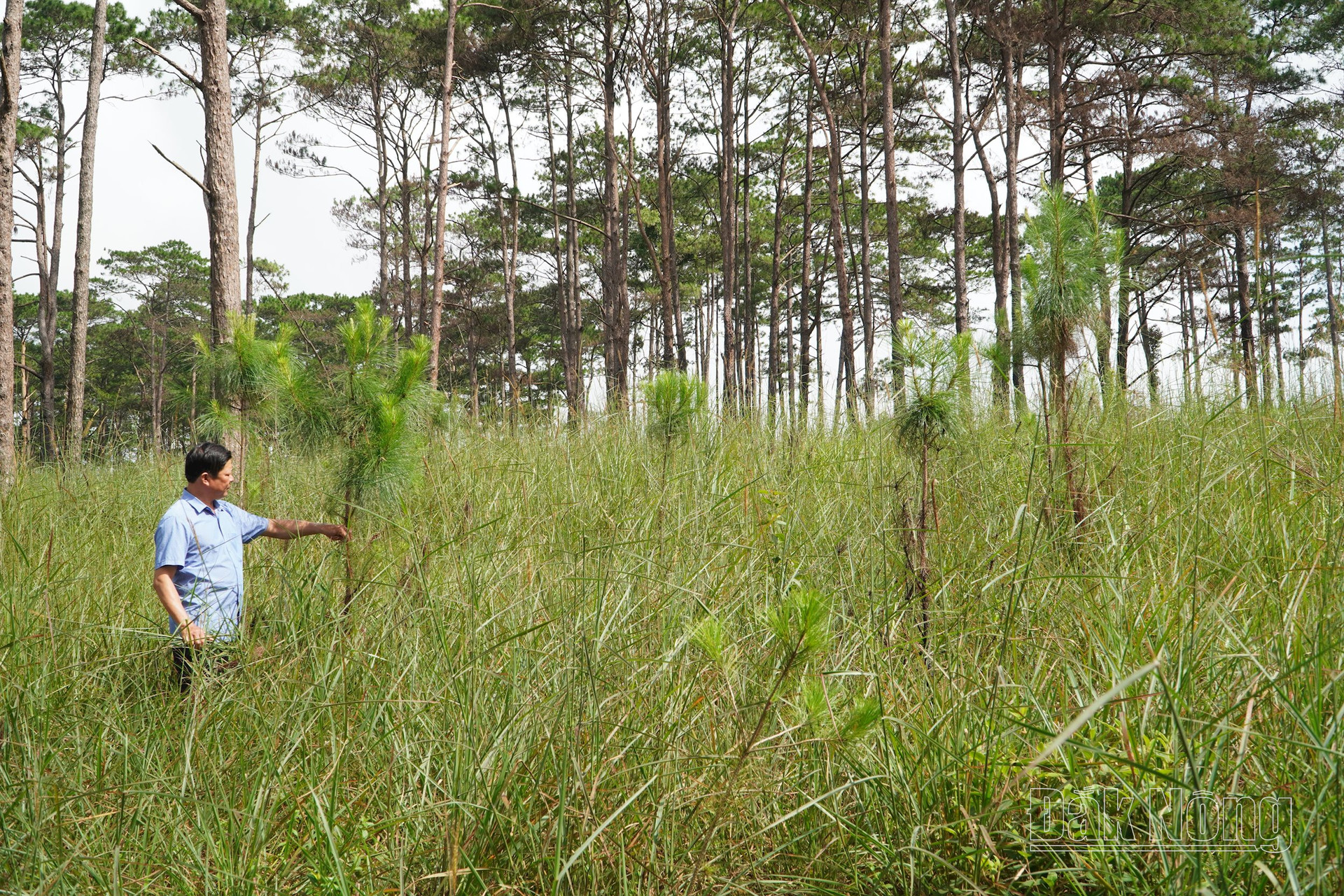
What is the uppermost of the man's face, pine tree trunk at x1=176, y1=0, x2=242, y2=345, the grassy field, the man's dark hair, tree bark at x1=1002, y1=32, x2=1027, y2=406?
tree bark at x1=1002, y1=32, x2=1027, y2=406

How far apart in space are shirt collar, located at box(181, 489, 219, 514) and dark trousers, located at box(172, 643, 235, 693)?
0.58 m

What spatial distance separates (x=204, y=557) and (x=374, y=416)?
0.93 metres

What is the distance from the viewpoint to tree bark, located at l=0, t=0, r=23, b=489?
626 centimetres

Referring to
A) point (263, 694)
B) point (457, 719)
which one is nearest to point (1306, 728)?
point (457, 719)

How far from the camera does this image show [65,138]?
65.1 ft

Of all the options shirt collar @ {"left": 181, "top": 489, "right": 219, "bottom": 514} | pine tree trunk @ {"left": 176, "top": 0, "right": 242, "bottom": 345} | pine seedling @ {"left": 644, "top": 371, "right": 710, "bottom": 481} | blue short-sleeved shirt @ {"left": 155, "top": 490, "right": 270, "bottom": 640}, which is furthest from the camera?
pine tree trunk @ {"left": 176, "top": 0, "right": 242, "bottom": 345}

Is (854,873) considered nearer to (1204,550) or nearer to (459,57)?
(1204,550)

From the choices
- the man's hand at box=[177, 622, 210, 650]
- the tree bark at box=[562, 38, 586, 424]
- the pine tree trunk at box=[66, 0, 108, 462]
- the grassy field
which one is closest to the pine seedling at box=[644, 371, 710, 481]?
the grassy field

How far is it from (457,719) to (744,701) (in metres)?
0.80

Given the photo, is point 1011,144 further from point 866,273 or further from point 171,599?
point 171,599

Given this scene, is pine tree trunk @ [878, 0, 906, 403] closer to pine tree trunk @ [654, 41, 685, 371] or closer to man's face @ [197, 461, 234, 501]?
pine tree trunk @ [654, 41, 685, 371]

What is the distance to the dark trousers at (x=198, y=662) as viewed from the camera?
2246 mm

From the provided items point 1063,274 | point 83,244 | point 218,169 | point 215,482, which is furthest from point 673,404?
point 83,244

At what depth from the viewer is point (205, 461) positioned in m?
3.34
